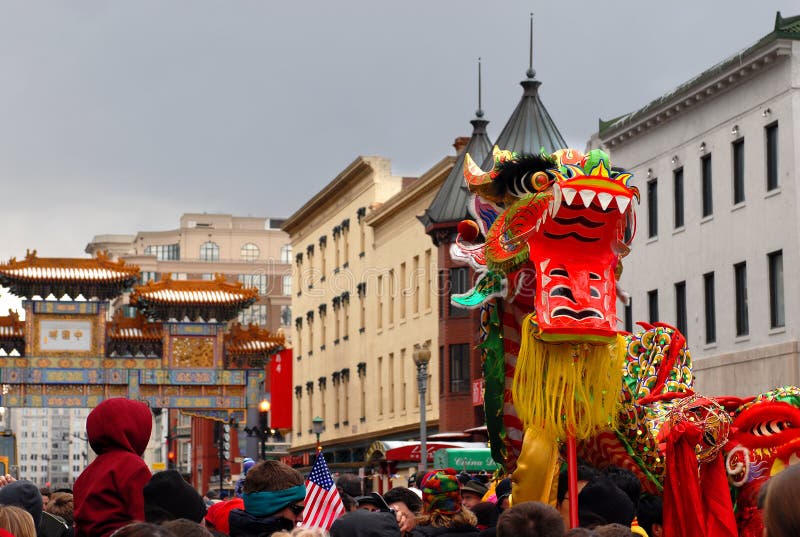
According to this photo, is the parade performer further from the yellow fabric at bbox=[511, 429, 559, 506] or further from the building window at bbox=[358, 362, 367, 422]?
the building window at bbox=[358, 362, 367, 422]

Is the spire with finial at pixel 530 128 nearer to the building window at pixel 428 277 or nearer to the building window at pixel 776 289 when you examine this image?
the building window at pixel 776 289

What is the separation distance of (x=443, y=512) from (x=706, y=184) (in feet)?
102

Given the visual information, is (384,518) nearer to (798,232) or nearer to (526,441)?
(526,441)

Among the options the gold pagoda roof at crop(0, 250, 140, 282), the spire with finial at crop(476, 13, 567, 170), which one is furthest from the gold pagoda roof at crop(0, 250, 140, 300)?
the spire with finial at crop(476, 13, 567, 170)

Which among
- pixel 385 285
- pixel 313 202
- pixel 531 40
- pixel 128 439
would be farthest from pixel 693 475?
pixel 313 202

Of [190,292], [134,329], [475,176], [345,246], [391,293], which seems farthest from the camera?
[345,246]

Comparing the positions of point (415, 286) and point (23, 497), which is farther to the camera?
point (415, 286)

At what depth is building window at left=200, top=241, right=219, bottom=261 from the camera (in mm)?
169750

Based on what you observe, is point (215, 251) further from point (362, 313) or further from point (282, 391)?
point (362, 313)

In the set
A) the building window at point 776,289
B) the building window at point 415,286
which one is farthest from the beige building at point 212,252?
the building window at point 776,289

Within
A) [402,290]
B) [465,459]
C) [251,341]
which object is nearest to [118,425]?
[465,459]

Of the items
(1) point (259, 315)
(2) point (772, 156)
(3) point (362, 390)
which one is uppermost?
(1) point (259, 315)

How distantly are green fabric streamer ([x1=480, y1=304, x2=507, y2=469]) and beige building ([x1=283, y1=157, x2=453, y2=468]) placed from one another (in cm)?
4286

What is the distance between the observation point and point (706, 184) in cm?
4088
